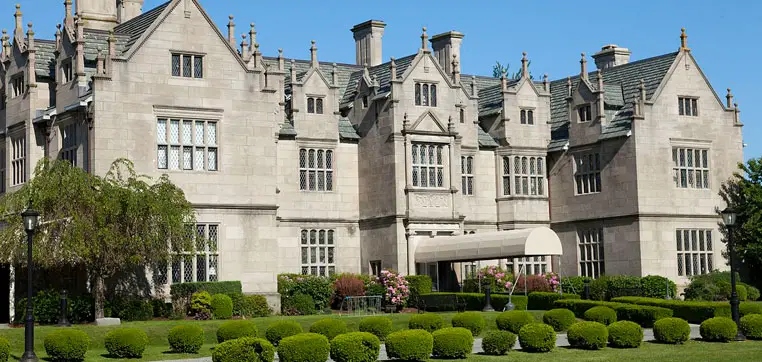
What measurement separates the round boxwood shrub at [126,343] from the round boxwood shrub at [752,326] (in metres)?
18.3

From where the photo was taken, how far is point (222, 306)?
141 feet

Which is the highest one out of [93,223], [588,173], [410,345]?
[588,173]

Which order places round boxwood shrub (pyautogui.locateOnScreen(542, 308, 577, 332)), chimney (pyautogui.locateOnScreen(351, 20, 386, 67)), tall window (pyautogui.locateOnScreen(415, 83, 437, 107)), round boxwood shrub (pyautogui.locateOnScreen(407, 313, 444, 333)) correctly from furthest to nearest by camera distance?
chimney (pyautogui.locateOnScreen(351, 20, 386, 67)), tall window (pyautogui.locateOnScreen(415, 83, 437, 107)), round boxwood shrub (pyautogui.locateOnScreen(542, 308, 577, 332)), round boxwood shrub (pyautogui.locateOnScreen(407, 313, 444, 333))

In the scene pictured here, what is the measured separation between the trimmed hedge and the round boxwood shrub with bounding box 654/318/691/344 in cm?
1158

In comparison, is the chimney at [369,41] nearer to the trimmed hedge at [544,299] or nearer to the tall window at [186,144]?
the tall window at [186,144]

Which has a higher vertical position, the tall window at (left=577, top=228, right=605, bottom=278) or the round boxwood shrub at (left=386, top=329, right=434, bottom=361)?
the tall window at (left=577, top=228, right=605, bottom=278)

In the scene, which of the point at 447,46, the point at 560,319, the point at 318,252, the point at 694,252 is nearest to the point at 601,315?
the point at 560,319

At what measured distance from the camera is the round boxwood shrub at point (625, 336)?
114ft

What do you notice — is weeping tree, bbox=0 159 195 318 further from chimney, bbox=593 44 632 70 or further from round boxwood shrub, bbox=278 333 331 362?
chimney, bbox=593 44 632 70

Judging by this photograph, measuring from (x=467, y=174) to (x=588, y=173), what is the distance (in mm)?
5933

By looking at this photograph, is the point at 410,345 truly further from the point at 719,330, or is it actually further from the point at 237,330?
the point at 719,330

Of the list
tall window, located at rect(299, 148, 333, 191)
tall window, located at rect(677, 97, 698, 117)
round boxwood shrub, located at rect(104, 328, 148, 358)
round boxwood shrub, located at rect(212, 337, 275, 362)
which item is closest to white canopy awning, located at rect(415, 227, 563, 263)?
tall window, located at rect(299, 148, 333, 191)

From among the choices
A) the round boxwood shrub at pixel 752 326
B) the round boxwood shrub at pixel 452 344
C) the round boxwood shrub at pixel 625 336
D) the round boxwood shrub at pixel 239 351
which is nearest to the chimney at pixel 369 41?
the round boxwood shrub at pixel 752 326

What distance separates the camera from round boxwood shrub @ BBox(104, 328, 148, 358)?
31.8m
